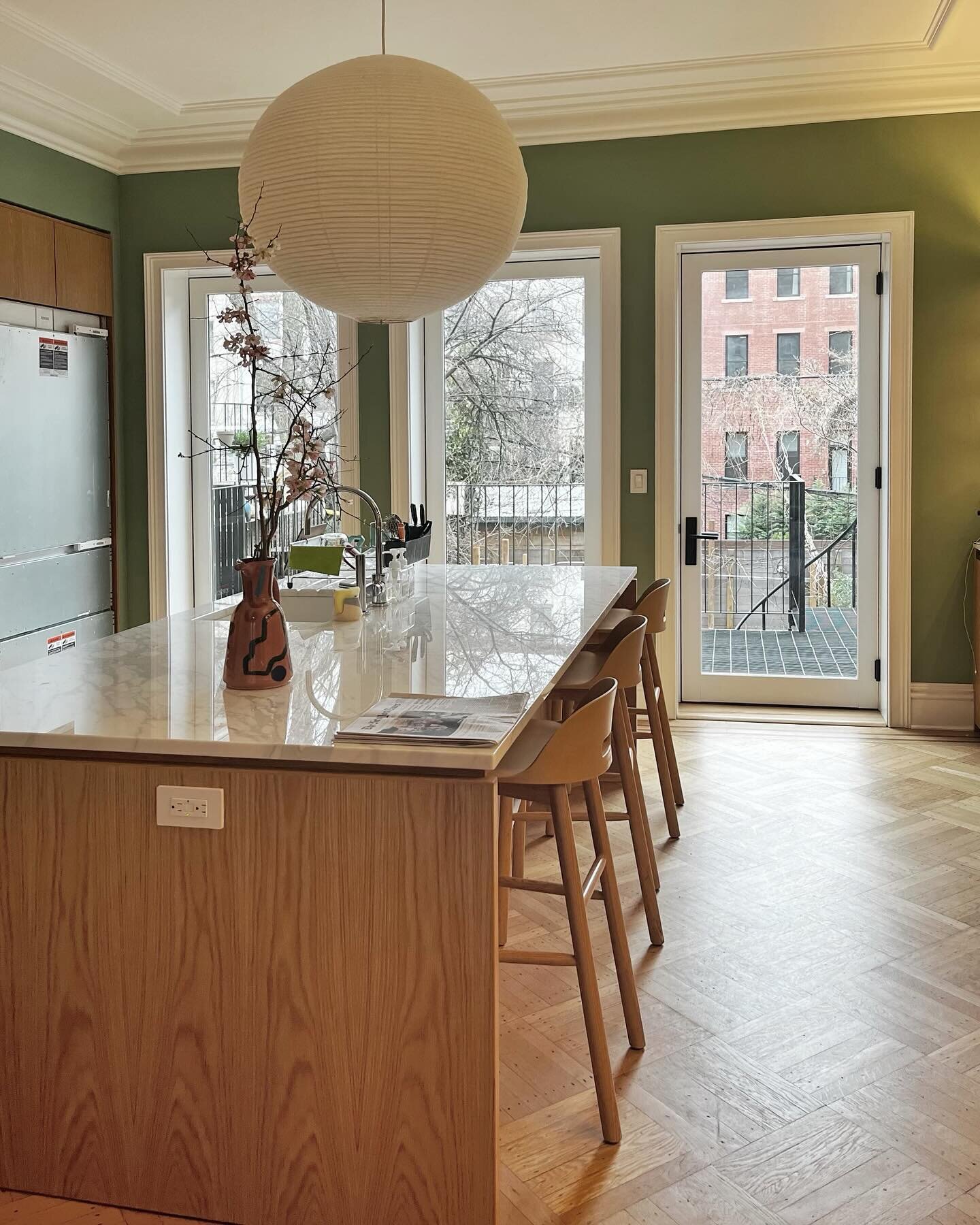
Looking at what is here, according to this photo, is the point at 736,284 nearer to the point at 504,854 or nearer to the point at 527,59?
the point at 527,59

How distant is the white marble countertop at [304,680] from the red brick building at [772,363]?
2.27 meters

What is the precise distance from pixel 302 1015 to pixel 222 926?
0.64ft

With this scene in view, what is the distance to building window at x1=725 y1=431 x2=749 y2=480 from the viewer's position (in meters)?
5.62

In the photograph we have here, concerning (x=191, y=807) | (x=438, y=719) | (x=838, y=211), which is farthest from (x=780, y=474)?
(x=191, y=807)

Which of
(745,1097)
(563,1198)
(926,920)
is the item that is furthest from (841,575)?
(563,1198)

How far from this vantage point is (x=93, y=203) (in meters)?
5.78

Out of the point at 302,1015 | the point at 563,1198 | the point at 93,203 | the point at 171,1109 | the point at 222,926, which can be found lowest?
the point at 563,1198

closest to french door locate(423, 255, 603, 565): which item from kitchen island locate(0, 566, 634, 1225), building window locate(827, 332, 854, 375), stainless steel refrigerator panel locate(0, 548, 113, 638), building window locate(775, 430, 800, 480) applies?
building window locate(775, 430, 800, 480)

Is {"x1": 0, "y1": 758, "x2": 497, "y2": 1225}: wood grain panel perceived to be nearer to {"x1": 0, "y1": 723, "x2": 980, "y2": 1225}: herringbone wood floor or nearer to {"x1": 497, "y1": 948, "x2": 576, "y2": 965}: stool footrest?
{"x1": 0, "y1": 723, "x2": 980, "y2": 1225}: herringbone wood floor

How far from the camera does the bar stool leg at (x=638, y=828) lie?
9.69ft

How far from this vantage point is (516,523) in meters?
5.91

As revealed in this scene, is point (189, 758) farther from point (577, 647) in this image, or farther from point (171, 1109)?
point (577, 647)

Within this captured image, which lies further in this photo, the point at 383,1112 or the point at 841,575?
the point at 841,575

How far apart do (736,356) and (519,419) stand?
1.12m
